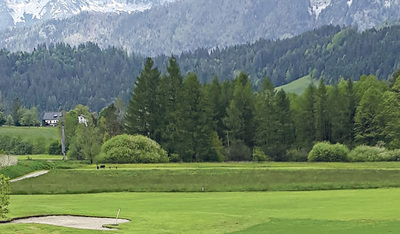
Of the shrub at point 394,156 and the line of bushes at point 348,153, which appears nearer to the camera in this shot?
the shrub at point 394,156

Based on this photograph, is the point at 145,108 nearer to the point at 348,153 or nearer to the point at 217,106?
the point at 217,106

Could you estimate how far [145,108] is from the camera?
12631 centimetres

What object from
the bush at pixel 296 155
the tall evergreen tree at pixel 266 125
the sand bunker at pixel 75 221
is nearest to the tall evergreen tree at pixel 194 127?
the tall evergreen tree at pixel 266 125

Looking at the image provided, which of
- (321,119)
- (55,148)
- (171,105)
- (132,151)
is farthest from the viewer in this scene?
(55,148)

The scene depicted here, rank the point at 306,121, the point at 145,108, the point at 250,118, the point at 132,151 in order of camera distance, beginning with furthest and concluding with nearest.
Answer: the point at 306,121
the point at 250,118
the point at 145,108
the point at 132,151

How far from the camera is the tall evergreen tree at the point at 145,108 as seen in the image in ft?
411

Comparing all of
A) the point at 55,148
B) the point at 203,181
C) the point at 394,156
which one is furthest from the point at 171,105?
the point at 203,181

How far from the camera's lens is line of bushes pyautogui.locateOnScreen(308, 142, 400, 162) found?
366 ft

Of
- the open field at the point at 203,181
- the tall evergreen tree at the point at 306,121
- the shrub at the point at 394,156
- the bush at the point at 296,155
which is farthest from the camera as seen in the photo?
the tall evergreen tree at the point at 306,121

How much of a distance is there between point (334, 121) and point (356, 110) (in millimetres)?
4385

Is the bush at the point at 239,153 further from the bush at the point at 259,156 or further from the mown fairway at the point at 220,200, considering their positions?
the mown fairway at the point at 220,200

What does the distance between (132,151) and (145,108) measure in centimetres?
1625

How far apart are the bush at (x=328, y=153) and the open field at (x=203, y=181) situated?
32485 mm

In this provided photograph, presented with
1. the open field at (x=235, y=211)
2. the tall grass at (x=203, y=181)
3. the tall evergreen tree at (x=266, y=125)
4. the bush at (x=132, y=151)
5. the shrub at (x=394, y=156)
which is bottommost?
the open field at (x=235, y=211)
